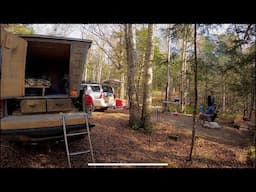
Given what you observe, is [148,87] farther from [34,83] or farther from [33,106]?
[33,106]

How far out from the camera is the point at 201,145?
4.98 m

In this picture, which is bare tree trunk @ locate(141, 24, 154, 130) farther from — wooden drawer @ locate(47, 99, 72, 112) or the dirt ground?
wooden drawer @ locate(47, 99, 72, 112)

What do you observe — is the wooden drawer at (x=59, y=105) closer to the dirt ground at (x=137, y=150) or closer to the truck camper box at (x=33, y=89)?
the truck camper box at (x=33, y=89)

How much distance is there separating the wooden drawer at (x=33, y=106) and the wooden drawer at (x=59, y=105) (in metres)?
0.09

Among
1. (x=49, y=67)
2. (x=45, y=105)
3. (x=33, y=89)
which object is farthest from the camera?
(x=49, y=67)

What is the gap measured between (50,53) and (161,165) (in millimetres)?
3043

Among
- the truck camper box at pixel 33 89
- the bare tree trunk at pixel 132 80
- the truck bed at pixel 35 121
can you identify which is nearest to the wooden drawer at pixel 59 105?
the truck camper box at pixel 33 89

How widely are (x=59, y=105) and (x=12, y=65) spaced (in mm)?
1036

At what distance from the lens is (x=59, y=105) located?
362 cm

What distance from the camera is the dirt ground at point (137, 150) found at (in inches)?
136

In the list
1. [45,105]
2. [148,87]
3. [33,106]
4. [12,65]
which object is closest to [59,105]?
[45,105]

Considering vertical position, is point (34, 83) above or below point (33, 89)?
above
